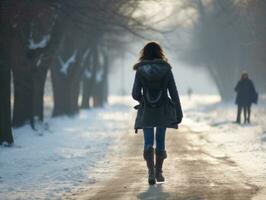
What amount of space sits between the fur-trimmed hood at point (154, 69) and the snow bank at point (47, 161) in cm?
193

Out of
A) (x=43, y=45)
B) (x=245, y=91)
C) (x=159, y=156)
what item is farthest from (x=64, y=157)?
(x=245, y=91)

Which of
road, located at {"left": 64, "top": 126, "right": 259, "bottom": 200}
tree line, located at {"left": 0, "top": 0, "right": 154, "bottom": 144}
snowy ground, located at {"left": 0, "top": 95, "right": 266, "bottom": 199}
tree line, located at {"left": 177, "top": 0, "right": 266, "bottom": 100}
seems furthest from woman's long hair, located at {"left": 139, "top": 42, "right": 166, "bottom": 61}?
tree line, located at {"left": 177, "top": 0, "right": 266, "bottom": 100}

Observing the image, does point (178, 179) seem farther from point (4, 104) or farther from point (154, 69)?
point (4, 104)

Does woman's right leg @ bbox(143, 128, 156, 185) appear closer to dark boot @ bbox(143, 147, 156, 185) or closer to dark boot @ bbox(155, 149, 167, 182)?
dark boot @ bbox(143, 147, 156, 185)

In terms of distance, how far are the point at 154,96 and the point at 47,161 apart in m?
4.55

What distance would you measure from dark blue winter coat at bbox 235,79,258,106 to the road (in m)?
9.06

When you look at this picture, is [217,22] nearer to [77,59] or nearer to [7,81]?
[77,59]

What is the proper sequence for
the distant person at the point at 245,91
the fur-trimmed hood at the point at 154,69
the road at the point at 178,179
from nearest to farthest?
the road at the point at 178,179 → the fur-trimmed hood at the point at 154,69 → the distant person at the point at 245,91

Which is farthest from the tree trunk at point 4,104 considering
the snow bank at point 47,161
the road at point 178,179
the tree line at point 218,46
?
the tree line at point 218,46

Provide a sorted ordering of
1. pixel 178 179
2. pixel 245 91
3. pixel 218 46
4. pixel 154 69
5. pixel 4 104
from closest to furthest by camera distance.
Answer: pixel 154 69 → pixel 178 179 → pixel 4 104 → pixel 245 91 → pixel 218 46

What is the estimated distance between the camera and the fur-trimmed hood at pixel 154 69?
30.9ft

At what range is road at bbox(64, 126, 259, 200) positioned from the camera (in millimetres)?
8531

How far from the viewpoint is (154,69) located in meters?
9.46

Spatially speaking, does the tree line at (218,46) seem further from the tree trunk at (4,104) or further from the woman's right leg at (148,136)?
the woman's right leg at (148,136)
